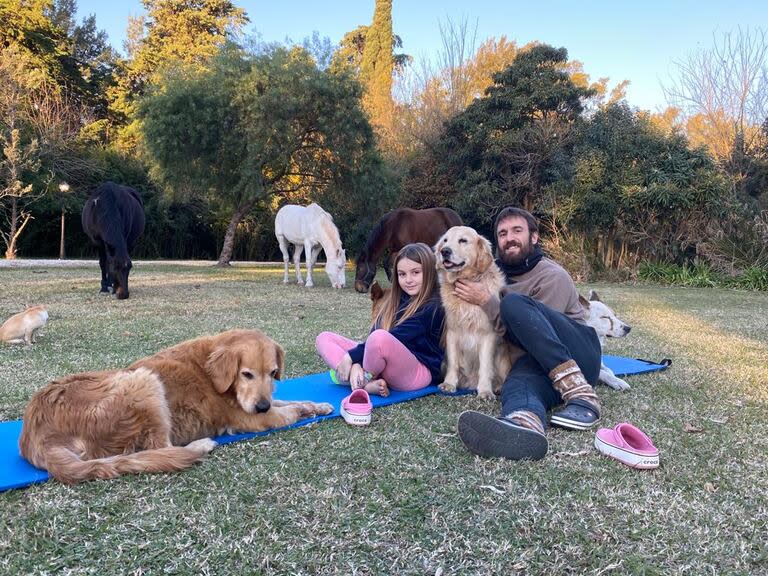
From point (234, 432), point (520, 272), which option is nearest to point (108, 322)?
point (234, 432)

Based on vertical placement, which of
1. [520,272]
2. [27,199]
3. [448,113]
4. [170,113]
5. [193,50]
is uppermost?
[193,50]

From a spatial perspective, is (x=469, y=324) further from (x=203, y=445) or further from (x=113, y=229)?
(x=113, y=229)

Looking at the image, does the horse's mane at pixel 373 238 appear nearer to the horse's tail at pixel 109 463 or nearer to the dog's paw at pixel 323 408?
the dog's paw at pixel 323 408

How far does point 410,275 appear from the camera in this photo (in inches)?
172

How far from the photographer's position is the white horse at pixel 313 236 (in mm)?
13398

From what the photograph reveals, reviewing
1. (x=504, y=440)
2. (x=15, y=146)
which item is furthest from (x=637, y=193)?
(x=15, y=146)

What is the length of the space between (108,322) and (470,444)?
19.8ft

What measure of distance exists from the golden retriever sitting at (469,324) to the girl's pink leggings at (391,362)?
25 centimetres

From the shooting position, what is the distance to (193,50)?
31734 millimetres

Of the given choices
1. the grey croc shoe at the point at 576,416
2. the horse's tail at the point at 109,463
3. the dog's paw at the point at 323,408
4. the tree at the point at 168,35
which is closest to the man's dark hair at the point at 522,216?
the grey croc shoe at the point at 576,416

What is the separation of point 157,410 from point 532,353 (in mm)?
2457

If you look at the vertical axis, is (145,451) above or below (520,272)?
below

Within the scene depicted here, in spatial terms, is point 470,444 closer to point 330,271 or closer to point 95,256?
point 330,271

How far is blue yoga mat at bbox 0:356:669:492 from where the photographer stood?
2.56m
